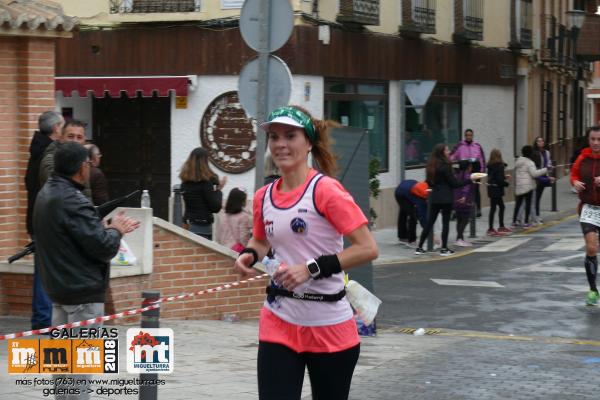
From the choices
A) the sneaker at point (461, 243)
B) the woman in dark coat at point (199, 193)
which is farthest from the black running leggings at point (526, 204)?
the woman in dark coat at point (199, 193)

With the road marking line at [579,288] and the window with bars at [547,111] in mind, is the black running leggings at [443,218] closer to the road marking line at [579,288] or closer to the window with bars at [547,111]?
the road marking line at [579,288]

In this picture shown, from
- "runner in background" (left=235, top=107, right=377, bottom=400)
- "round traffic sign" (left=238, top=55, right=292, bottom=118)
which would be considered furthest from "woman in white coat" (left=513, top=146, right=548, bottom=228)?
"runner in background" (left=235, top=107, right=377, bottom=400)

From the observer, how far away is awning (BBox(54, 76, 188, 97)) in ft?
70.7

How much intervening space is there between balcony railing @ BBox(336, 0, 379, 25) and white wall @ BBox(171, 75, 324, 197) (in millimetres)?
1329

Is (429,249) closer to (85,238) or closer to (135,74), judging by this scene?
(135,74)

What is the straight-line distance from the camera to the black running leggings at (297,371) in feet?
17.9

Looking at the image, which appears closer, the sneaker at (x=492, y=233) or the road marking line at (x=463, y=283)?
the road marking line at (x=463, y=283)

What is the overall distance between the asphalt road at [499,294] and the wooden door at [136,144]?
19.6ft

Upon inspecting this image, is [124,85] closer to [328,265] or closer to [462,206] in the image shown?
[462,206]

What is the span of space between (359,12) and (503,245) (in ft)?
16.9

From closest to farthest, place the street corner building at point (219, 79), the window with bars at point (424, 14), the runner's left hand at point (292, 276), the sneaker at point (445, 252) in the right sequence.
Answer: the runner's left hand at point (292, 276)
the sneaker at point (445, 252)
the street corner building at point (219, 79)
the window with bars at point (424, 14)

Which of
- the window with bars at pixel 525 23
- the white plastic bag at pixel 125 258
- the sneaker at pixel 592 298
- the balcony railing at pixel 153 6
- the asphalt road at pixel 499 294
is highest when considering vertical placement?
the window with bars at pixel 525 23

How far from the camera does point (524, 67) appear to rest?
1374 inches

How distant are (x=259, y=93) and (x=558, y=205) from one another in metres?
20.6
